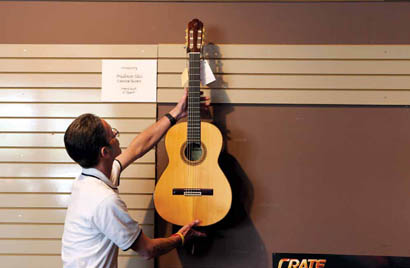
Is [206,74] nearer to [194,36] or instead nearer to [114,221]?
[194,36]

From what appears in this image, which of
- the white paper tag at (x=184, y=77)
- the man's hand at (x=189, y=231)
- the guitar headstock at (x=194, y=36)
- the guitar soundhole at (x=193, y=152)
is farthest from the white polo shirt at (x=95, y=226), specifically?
the guitar headstock at (x=194, y=36)

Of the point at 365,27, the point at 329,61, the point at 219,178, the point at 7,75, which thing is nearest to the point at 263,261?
the point at 219,178

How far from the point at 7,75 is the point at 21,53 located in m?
0.16

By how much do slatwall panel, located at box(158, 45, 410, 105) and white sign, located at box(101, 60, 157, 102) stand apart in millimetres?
70

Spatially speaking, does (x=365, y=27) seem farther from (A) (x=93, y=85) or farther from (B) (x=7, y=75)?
(B) (x=7, y=75)

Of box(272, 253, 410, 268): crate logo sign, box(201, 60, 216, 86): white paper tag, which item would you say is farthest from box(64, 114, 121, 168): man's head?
box(272, 253, 410, 268): crate logo sign

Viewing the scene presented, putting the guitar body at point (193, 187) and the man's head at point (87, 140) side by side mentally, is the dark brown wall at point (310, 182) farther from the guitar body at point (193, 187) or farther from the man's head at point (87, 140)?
the man's head at point (87, 140)

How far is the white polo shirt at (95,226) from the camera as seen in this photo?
51.9 inches

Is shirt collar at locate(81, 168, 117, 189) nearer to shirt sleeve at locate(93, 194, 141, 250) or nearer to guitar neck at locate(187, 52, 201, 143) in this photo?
shirt sleeve at locate(93, 194, 141, 250)

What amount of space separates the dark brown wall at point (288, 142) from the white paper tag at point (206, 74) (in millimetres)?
197

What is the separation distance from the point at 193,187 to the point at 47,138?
3.23 feet

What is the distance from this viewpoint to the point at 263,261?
198 cm

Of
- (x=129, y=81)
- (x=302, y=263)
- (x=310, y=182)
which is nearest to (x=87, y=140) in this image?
(x=129, y=81)

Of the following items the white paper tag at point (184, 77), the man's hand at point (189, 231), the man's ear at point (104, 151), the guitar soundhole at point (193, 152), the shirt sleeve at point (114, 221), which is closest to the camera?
the shirt sleeve at point (114, 221)
